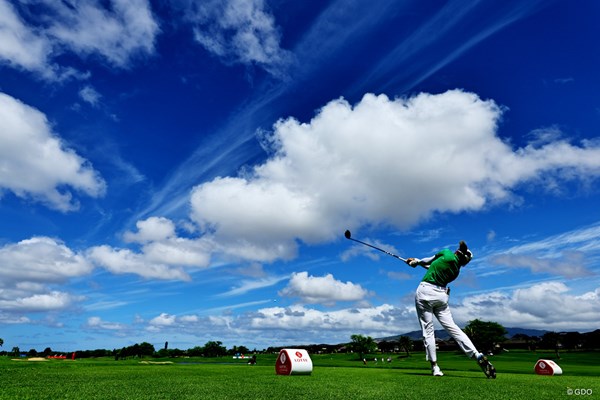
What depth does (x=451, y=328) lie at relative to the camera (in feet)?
35.6

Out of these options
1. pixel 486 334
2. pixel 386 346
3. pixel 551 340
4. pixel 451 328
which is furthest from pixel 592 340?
pixel 451 328

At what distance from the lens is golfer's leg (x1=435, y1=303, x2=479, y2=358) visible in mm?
10573

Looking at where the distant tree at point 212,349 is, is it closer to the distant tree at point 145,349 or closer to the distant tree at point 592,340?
the distant tree at point 145,349

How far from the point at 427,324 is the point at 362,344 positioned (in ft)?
480

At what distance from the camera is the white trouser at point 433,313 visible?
10.8m

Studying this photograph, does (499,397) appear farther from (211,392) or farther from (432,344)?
(432,344)

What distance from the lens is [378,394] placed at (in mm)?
6125

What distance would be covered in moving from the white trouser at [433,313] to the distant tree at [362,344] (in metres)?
146

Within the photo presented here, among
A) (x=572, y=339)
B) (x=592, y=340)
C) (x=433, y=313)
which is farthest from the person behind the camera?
(x=572, y=339)

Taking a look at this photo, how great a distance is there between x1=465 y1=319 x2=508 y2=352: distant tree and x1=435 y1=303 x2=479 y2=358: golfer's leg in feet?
462

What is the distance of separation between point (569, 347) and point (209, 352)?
15197 cm

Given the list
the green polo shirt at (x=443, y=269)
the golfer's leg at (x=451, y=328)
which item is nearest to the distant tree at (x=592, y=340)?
the golfer's leg at (x=451, y=328)

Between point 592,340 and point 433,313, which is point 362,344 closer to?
point 592,340

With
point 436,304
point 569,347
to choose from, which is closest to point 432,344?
point 436,304
